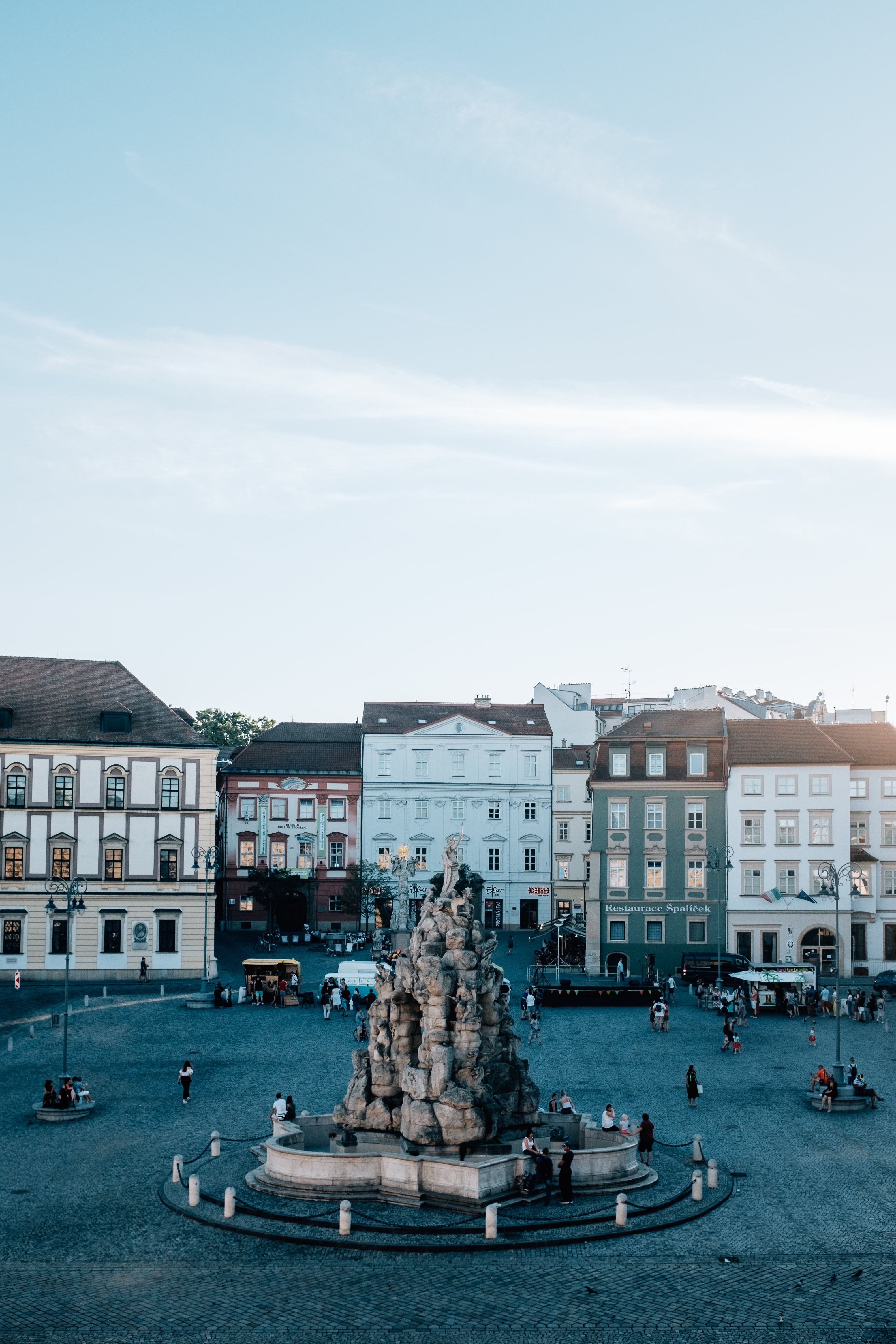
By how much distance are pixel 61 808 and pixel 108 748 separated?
368 centimetres

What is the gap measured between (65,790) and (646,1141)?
45.3 metres

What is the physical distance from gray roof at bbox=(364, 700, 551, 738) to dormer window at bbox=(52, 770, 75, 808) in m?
30.3

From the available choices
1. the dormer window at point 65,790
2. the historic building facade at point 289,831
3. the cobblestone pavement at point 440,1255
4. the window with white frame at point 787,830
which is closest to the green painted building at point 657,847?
the window with white frame at point 787,830

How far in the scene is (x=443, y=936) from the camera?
103 feet

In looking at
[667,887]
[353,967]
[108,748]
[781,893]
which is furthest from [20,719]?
[781,893]

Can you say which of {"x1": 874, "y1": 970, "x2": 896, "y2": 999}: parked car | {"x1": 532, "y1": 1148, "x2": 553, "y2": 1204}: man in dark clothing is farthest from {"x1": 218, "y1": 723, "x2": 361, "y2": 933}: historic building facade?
{"x1": 532, "y1": 1148, "x2": 553, "y2": 1204}: man in dark clothing

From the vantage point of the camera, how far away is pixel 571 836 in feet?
323

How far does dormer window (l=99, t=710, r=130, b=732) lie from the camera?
6994 cm

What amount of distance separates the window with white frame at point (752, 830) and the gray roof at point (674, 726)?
4821 millimetres

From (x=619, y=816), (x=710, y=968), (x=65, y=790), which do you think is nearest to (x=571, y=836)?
(x=619, y=816)

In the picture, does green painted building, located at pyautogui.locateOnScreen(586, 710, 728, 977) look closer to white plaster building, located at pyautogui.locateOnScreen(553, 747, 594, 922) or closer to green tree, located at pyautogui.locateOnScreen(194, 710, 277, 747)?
white plaster building, located at pyautogui.locateOnScreen(553, 747, 594, 922)

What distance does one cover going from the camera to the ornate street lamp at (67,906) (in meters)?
42.0

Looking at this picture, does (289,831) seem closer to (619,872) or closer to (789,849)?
(619,872)

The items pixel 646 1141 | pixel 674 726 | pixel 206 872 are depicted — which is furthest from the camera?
pixel 674 726
